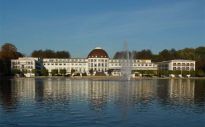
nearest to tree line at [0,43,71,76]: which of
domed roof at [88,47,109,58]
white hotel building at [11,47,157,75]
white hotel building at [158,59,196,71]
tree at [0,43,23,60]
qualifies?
tree at [0,43,23,60]

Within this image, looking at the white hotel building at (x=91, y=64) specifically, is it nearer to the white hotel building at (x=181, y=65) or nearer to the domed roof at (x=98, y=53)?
the domed roof at (x=98, y=53)

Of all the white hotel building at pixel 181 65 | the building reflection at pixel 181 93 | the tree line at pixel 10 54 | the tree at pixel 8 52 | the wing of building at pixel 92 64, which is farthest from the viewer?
the wing of building at pixel 92 64

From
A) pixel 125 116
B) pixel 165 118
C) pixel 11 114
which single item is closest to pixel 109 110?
pixel 125 116

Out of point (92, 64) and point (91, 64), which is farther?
point (92, 64)

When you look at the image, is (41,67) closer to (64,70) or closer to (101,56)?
(64,70)

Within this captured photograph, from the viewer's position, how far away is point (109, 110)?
63.7ft

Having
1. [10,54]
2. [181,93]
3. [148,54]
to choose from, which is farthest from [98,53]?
[181,93]

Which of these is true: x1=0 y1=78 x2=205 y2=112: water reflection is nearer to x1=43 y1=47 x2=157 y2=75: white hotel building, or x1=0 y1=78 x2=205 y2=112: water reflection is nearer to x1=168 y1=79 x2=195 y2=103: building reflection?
x1=168 y1=79 x2=195 y2=103: building reflection

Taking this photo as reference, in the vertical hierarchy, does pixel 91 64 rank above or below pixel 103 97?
above

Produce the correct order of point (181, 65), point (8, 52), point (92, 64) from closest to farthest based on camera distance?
point (8, 52) < point (181, 65) < point (92, 64)

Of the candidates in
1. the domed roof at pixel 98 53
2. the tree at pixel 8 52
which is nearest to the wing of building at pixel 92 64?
the domed roof at pixel 98 53

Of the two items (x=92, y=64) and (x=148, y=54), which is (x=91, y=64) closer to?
(x=92, y=64)

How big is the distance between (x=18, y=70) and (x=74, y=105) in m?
83.7

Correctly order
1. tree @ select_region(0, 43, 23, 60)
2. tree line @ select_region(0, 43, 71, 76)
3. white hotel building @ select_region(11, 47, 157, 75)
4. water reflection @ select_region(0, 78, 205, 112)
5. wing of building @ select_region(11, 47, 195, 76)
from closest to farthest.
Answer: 1. water reflection @ select_region(0, 78, 205, 112)
2. tree line @ select_region(0, 43, 71, 76)
3. tree @ select_region(0, 43, 23, 60)
4. wing of building @ select_region(11, 47, 195, 76)
5. white hotel building @ select_region(11, 47, 157, 75)
